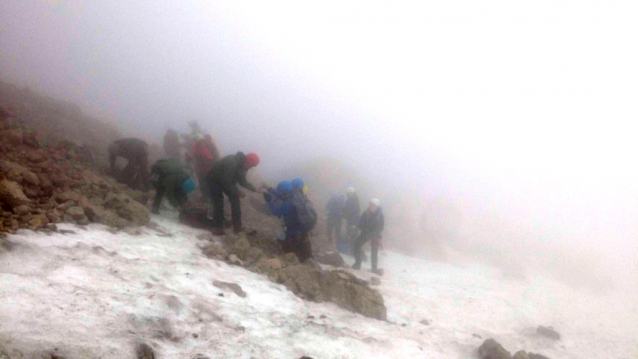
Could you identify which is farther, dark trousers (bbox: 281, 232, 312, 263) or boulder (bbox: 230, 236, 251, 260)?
dark trousers (bbox: 281, 232, 312, 263)

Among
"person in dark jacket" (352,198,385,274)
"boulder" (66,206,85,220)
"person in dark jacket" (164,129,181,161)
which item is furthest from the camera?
"person in dark jacket" (164,129,181,161)

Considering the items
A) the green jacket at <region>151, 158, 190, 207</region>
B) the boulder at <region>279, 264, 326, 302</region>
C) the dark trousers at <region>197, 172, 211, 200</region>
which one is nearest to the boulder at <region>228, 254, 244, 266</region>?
the boulder at <region>279, 264, 326, 302</region>

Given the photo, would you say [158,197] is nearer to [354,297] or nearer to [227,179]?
[227,179]

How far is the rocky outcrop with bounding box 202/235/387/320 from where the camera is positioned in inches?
239

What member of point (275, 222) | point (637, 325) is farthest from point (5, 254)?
point (637, 325)

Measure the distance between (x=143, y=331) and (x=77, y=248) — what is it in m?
1.83

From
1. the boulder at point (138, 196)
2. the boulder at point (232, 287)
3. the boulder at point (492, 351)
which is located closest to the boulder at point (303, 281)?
the boulder at point (232, 287)

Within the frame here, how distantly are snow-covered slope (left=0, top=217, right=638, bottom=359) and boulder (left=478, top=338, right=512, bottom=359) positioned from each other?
0.83ft

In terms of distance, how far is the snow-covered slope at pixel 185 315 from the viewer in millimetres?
3127

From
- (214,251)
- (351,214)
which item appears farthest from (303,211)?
(351,214)

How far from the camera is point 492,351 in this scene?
5.23m

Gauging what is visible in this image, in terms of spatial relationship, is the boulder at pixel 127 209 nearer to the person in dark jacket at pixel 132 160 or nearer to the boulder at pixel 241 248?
the boulder at pixel 241 248

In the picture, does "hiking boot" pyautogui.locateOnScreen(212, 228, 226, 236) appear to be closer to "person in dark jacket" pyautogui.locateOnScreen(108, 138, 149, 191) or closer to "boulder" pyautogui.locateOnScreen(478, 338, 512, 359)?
"person in dark jacket" pyautogui.locateOnScreen(108, 138, 149, 191)

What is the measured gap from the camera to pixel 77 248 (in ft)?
14.9
